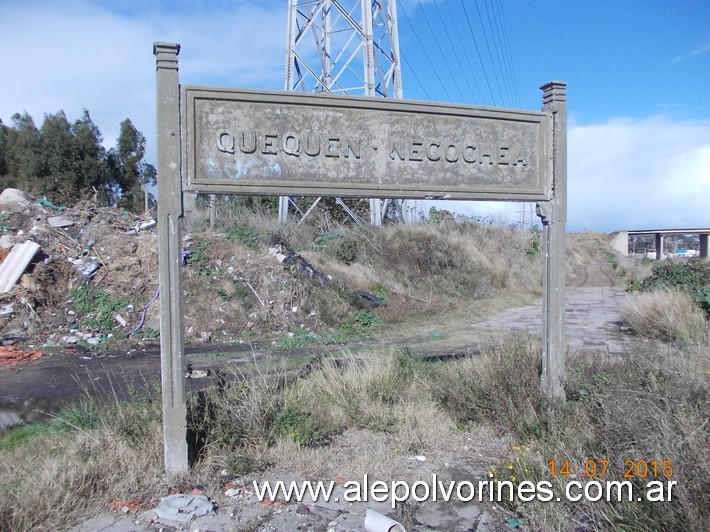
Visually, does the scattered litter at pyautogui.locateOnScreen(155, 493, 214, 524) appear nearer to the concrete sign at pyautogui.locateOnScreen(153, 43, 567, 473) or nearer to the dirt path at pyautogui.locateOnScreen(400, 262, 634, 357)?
the concrete sign at pyautogui.locateOnScreen(153, 43, 567, 473)

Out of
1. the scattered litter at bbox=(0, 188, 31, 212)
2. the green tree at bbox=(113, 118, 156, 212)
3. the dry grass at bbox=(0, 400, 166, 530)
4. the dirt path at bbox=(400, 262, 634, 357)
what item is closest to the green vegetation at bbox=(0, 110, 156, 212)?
the green tree at bbox=(113, 118, 156, 212)

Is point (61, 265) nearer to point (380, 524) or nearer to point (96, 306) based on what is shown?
point (96, 306)

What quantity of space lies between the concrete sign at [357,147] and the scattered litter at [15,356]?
7129 millimetres

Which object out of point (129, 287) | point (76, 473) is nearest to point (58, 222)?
point (129, 287)

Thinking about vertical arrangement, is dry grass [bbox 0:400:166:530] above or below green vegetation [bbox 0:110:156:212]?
below

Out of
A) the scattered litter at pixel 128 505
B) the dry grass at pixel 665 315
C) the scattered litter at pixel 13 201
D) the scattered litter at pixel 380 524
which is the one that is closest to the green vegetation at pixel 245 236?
the scattered litter at pixel 13 201

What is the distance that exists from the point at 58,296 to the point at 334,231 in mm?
8870

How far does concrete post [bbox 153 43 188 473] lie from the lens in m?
4.21

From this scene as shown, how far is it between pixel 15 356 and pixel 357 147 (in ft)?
27.0

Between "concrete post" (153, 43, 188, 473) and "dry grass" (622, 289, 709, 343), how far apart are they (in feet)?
23.4

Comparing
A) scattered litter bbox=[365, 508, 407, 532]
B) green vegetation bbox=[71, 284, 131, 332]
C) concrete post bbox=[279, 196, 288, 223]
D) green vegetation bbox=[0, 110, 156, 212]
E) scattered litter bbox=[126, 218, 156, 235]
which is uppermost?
green vegetation bbox=[0, 110, 156, 212]

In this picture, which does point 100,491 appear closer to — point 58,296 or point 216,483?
point 216,483

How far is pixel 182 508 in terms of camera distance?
3588mm

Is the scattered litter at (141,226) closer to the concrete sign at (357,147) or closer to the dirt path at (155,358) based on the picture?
the dirt path at (155,358)
